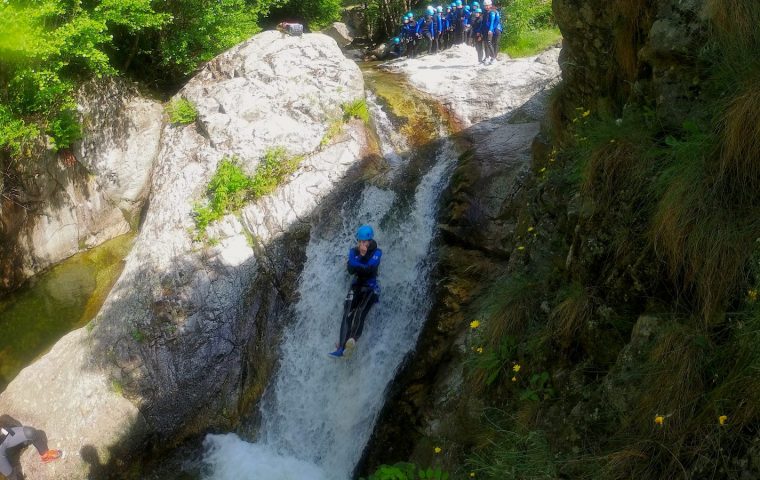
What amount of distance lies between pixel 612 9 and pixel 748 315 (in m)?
3.09

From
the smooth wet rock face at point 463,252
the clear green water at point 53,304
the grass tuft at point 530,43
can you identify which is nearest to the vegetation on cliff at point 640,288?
the smooth wet rock face at point 463,252

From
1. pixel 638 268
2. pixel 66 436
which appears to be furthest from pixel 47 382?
pixel 638 268

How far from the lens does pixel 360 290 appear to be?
24.3ft

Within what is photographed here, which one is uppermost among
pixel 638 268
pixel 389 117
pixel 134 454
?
pixel 638 268

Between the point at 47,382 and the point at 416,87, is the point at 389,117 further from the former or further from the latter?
the point at 47,382

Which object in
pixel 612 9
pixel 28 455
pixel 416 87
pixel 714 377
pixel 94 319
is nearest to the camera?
pixel 714 377

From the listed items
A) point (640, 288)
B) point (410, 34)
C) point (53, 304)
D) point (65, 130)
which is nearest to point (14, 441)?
point (53, 304)

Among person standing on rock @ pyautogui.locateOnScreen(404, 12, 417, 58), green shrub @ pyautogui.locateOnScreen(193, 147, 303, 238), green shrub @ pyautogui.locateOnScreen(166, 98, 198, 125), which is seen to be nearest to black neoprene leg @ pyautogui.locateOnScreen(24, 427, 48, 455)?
green shrub @ pyautogui.locateOnScreen(193, 147, 303, 238)

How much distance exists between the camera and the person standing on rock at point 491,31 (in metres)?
12.8

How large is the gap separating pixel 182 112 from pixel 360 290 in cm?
554

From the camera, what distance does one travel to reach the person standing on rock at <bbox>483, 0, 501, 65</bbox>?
12805mm

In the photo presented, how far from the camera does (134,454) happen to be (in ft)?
25.8

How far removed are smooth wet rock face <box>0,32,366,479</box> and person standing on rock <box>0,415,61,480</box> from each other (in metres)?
0.24

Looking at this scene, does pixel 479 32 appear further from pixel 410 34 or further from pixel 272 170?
pixel 272 170
